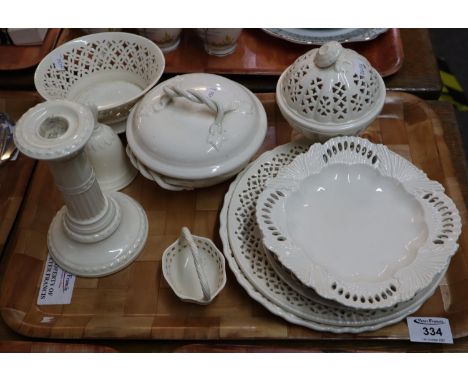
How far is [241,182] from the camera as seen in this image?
99 centimetres

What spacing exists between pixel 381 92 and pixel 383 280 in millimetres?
422

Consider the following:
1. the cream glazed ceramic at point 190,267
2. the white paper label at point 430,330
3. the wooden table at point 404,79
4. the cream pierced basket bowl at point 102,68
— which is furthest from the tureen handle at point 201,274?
the wooden table at point 404,79

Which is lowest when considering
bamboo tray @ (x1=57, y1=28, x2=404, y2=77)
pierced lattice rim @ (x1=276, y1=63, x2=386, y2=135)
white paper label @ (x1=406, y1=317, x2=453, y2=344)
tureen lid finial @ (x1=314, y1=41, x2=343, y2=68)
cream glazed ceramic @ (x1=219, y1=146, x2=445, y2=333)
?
white paper label @ (x1=406, y1=317, x2=453, y2=344)

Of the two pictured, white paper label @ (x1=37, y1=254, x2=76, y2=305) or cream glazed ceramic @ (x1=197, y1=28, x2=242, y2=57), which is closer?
white paper label @ (x1=37, y1=254, x2=76, y2=305)

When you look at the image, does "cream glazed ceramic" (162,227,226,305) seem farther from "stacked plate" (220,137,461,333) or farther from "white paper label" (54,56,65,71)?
"white paper label" (54,56,65,71)

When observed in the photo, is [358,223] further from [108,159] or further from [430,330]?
[108,159]

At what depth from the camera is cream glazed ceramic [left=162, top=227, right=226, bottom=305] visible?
0.90m

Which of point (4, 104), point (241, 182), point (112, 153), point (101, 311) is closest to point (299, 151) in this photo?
point (241, 182)

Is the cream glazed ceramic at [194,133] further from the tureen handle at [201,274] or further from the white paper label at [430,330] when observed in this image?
the white paper label at [430,330]

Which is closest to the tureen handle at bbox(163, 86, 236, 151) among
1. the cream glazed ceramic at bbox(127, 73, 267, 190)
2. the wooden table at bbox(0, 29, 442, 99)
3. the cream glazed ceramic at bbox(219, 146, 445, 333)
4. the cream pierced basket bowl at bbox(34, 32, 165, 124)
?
A: the cream glazed ceramic at bbox(127, 73, 267, 190)

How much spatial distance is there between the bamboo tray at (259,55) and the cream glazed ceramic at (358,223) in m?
0.41

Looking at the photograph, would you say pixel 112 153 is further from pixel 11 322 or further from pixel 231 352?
pixel 231 352

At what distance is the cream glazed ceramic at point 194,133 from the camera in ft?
2.95

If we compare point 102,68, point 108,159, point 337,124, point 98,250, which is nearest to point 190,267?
point 98,250
